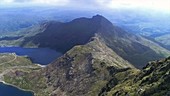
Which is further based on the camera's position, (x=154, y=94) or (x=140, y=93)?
(x=140, y=93)

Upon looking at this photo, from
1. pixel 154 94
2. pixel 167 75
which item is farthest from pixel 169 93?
pixel 167 75

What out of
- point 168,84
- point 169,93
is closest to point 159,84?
point 168,84

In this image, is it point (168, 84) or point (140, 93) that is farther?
point (140, 93)

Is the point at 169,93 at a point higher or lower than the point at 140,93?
higher

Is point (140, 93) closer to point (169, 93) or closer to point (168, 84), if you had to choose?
point (168, 84)

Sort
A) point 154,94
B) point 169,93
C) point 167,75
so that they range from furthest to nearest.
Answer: point 167,75, point 154,94, point 169,93

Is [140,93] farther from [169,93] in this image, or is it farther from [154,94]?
[169,93]

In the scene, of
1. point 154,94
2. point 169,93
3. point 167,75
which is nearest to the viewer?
point 169,93
